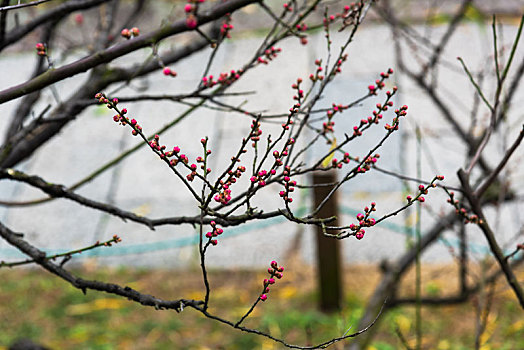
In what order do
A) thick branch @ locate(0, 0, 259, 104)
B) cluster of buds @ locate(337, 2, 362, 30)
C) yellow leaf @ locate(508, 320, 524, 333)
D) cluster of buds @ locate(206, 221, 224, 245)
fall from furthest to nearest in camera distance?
yellow leaf @ locate(508, 320, 524, 333) → cluster of buds @ locate(337, 2, 362, 30) → thick branch @ locate(0, 0, 259, 104) → cluster of buds @ locate(206, 221, 224, 245)

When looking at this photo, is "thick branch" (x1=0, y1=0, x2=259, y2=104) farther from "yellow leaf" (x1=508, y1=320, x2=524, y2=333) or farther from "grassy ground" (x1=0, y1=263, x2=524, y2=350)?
"yellow leaf" (x1=508, y1=320, x2=524, y2=333)

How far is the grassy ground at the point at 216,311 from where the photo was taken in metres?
3.05

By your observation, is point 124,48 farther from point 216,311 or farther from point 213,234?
point 216,311

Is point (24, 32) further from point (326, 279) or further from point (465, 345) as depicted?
point (465, 345)

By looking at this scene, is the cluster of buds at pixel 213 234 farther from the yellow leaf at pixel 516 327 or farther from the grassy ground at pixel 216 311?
the yellow leaf at pixel 516 327

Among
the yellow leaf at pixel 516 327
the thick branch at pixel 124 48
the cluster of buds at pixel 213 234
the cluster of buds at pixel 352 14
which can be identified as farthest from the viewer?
the yellow leaf at pixel 516 327

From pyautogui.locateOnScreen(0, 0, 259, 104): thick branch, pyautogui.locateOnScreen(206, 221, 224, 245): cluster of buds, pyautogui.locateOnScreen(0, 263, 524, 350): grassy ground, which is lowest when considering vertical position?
pyautogui.locateOnScreen(206, 221, 224, 245): cluster of buds

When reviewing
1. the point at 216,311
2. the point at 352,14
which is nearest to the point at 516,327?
the point at 216,311

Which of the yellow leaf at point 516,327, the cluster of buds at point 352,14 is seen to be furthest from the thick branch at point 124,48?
the yellow leaf at point 516,327

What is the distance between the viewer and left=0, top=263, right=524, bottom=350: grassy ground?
3.05 metres

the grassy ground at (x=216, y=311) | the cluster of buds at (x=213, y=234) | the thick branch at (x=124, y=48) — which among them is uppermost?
the grassy ground at (x=216, y=311)

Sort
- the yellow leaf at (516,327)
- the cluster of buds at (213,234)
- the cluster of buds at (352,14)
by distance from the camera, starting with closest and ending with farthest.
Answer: the cluster of buds at (213,234)
the cluster of buds at (352,14)
the yellow leaf at (516,327)

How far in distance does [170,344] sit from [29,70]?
4.00m

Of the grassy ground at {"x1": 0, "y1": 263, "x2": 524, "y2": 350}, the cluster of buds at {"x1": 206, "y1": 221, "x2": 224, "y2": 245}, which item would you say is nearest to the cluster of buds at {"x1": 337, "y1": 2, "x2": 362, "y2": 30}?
the cluster of buds at {"x1": 206, "y1": 221, "x2": 224, "y2": 245}
